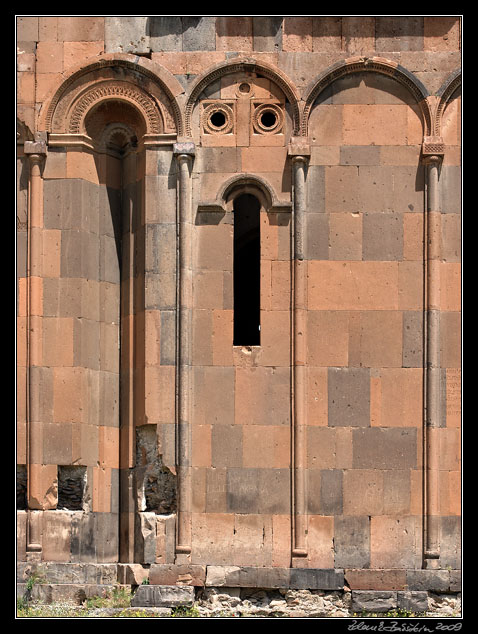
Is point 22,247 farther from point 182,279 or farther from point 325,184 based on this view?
point 325,184

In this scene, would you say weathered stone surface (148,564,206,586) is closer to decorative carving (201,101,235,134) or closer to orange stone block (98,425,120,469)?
orange stone block (98,425,120,469)

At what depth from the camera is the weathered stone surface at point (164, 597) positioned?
75.5 feet

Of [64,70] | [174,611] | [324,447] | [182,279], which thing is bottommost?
[174,611]

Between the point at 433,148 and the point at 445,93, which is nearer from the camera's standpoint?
the point at 433,148

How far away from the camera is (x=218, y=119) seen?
24.2m

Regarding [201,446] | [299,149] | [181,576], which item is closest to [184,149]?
[299,149]

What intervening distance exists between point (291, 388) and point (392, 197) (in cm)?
312

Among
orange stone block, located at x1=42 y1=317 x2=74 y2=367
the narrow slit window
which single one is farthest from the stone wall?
the narrow slit window

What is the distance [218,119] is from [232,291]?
2524 millimetres

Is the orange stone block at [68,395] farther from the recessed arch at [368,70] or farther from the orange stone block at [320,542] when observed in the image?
the recessed arch at [368,70]

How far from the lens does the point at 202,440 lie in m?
23.6

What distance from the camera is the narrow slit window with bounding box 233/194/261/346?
25.1m

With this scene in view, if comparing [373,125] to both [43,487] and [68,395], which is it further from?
[43,487]

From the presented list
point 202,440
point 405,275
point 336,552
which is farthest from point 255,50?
point 336,552
